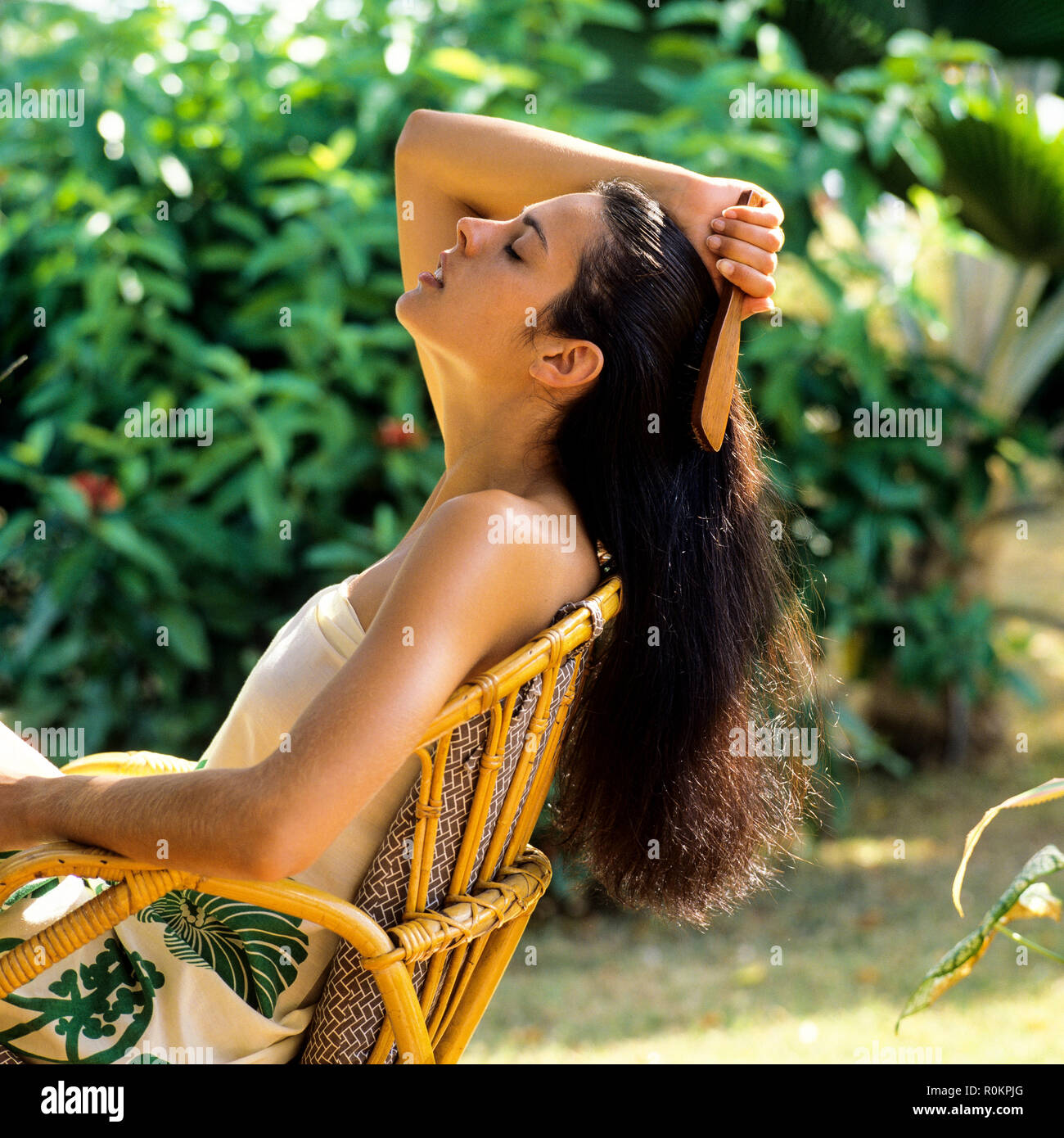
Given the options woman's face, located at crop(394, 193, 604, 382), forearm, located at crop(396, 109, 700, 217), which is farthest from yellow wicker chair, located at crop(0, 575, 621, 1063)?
forearm, located at crop(396, 109, 700, 217)

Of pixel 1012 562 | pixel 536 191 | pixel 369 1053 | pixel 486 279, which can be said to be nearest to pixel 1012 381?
pixel 1012 562

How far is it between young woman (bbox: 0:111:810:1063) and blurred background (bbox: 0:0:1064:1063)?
134cm

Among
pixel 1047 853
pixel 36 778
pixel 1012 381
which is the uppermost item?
pixel 1047 853

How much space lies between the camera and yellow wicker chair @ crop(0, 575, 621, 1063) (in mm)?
1218

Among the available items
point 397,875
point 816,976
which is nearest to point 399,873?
point 397,875

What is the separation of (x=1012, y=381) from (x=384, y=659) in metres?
3.87

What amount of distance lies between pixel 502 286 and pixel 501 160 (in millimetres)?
453

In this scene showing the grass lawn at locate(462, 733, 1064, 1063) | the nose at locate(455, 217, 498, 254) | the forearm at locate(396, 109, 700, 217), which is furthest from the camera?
the grass lawn at locate(462, 733, 1064, 1063)

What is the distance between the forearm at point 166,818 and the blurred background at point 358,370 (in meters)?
1.73

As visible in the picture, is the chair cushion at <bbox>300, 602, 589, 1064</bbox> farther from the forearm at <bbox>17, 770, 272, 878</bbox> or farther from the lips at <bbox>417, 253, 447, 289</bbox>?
the lips at <bbox>417, 253, 447, 289</bbox>

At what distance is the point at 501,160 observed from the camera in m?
1.83

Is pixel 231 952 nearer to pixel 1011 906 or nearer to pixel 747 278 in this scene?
pixel 1011 906

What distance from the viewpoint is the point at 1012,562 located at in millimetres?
6867
